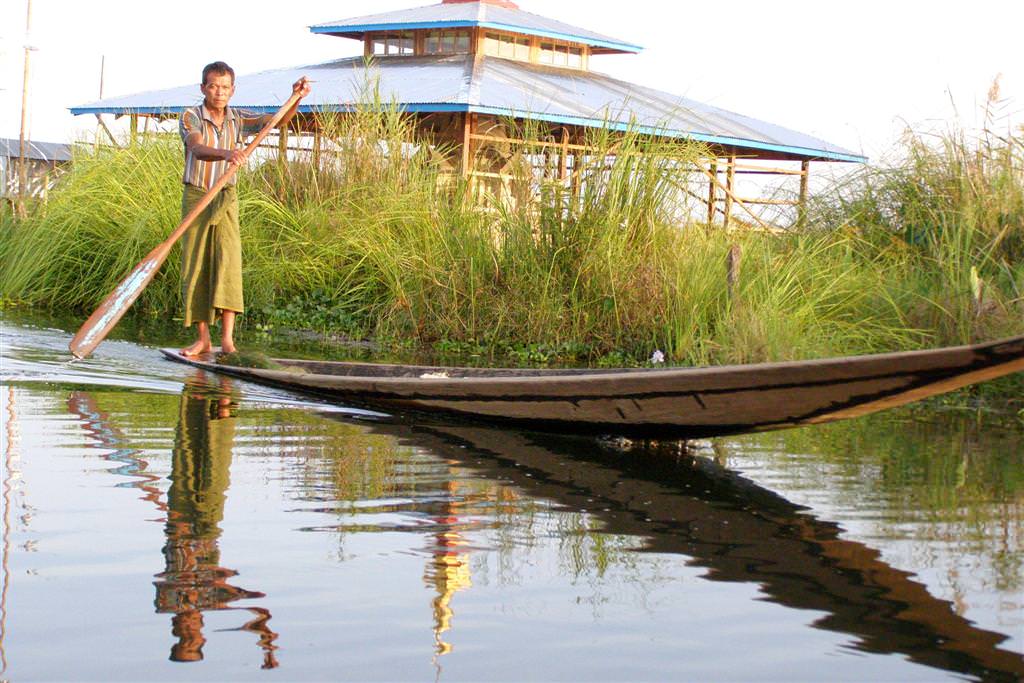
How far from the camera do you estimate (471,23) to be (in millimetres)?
20734

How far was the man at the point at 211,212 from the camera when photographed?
7.70 meters

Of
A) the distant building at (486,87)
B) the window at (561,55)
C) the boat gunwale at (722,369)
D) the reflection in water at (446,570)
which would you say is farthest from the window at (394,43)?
the reflection in water at (446,570)

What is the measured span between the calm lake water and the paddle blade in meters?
1.36

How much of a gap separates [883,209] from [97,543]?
7.83m

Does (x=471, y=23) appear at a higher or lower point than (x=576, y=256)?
higher

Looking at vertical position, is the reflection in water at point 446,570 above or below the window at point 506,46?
below

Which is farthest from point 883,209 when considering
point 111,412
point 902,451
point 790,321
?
point 111,412

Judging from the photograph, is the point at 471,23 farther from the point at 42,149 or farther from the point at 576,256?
the point at 42,149

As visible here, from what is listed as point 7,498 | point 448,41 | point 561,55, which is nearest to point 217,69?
point 7,498

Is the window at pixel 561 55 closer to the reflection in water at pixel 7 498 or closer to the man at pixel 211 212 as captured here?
the man at pixel 211 212

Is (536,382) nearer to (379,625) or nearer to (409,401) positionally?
(409,401)

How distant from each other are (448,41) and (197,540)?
1873 cm

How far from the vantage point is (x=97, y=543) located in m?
3.81

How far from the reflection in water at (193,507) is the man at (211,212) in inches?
37.5
